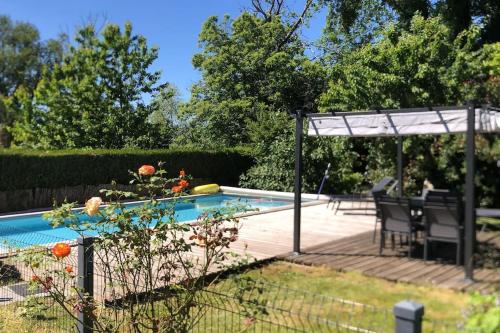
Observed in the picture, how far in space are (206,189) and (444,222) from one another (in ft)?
33.4

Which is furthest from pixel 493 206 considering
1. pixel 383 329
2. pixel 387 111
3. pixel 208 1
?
pixel 208 1

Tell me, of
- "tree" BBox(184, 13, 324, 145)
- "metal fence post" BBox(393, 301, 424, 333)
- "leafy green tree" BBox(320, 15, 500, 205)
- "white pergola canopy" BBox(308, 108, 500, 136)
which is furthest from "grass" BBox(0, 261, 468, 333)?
"tree" BBox(184, 13, 324, 145)

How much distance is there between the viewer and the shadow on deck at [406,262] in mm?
A: 4891

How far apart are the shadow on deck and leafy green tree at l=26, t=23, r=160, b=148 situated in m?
12.2

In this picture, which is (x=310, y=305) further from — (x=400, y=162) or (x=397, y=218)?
(x=400, y=162)

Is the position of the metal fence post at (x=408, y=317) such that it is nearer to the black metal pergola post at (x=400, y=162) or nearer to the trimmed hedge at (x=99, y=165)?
the black metal pergola post at (x=400, y=162)

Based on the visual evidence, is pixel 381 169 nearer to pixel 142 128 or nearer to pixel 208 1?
pixel 142 128

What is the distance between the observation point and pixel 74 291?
11.0ft

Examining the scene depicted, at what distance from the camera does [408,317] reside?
77.0 inches

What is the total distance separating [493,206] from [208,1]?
2358 cm

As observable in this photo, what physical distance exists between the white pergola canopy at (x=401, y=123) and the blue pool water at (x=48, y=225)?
5.04 feet

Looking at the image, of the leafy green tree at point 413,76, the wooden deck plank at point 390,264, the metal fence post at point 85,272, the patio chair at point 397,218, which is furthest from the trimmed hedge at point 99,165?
the metal fence post at point 85,272

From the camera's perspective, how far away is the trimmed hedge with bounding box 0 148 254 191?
39.4 feet

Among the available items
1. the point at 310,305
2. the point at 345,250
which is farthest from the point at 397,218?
the point at 310,305
